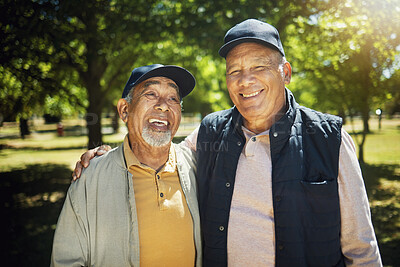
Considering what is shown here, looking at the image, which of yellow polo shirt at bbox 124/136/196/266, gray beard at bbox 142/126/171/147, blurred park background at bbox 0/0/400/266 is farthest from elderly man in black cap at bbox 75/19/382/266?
blurred park background at bbox 0/0/400/266

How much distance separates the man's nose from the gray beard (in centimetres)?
83

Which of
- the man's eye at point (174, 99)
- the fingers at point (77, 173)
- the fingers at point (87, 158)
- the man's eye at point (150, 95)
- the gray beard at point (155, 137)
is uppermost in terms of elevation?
the man's eye at point (150, 95)

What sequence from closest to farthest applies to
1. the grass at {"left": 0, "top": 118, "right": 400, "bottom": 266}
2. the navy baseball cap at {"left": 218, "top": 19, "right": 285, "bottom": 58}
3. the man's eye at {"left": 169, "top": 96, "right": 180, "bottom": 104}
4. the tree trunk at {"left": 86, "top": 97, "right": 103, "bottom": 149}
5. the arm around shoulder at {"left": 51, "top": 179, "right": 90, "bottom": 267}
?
1. the arm around shoulder at {"left": 51, "top": 179, "right": 90, "bottom": 267}
2. the navy baseball cap at {"left": 218, "top": 19, "right": 285, "bottom": 58}
3. the man's eye at {"left": 169, "top": 96, "right": 180, "bottom": 104}
4. the grass at {"left": 0, "top": 118, "right": 400, "bottom": 266}
5. the tree trunk at {"left": 86, "top": 97, "right": 103, "bottom": 149}

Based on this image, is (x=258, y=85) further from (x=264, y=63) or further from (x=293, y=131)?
(x=293, y=131)

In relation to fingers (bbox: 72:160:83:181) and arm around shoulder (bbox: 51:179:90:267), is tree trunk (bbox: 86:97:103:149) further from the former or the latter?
arm around shoulder (bbox: 51:179:90:267)

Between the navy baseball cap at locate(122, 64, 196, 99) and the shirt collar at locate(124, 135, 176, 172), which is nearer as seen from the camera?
the shirt collar at locate(124, 135, 176, 172)

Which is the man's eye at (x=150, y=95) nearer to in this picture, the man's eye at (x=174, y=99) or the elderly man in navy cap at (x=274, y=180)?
the man's eye at (x=174, y=99)

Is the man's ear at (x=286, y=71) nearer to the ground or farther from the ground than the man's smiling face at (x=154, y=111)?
farther from the ground

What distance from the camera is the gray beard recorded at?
96.0 inches

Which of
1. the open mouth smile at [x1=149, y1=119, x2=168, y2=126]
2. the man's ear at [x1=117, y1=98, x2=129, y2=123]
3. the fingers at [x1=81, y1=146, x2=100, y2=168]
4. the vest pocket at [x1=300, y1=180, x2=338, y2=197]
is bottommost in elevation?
the vest pocket at [x1=300, y1=180, x2=338, y2=197]

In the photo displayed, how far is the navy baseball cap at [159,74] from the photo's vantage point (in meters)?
2.50

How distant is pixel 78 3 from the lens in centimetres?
536

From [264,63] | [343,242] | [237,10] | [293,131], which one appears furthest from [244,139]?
[237,10]

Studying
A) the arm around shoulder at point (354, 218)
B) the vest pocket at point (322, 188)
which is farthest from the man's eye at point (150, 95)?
the arm around shoulder at point (354, 218)
